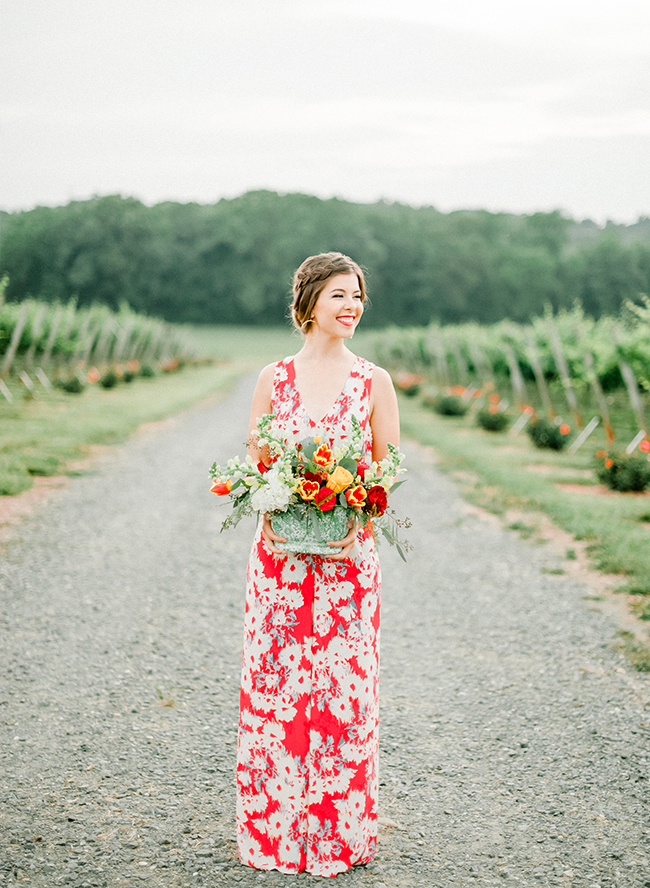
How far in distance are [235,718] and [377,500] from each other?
1.85 metres

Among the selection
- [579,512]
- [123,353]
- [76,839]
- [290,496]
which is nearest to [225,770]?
[76,839]

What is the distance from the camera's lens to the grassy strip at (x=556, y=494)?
7352mm

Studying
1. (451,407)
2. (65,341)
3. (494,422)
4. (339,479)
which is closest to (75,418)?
(65,341)

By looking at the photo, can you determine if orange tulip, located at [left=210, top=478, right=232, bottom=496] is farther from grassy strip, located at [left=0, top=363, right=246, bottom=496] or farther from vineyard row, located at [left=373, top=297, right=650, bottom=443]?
vineyard row, located at [left=373, top=297, right=650, bottom=443]

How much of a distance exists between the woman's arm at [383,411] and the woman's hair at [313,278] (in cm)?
33

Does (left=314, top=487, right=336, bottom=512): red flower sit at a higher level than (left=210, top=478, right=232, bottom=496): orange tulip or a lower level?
higher

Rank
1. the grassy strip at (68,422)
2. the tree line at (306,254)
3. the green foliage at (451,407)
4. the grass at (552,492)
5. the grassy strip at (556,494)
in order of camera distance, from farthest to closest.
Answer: the tree line at (306,254), the green foliage at (451,407), the grassy strip at (68,422), the grass at (552,492), the grassy strip at (556,494)

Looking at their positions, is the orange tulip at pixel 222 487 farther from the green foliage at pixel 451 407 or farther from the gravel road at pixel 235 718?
the green foliage at pixel 451 407

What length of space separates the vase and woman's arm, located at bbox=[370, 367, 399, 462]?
32 centimetres

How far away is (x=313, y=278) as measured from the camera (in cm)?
284

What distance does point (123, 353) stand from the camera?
122 ft

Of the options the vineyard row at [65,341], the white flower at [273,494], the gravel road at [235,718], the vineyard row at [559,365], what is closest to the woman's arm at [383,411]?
the white flower at [273,494]

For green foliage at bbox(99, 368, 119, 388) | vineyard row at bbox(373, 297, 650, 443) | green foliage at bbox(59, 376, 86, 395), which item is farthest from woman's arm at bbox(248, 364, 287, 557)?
green foliage at bbox(99, 368, 119, 388)

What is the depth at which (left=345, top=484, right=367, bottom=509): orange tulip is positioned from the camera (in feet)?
8.87
